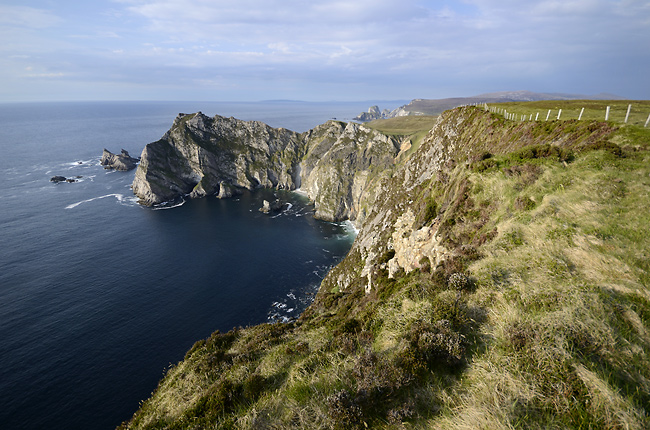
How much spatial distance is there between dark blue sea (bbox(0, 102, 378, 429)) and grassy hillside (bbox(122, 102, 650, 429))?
44742 mm

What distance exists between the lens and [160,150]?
Answer: 6393 inches

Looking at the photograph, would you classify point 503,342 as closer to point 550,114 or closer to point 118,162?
point 550,114

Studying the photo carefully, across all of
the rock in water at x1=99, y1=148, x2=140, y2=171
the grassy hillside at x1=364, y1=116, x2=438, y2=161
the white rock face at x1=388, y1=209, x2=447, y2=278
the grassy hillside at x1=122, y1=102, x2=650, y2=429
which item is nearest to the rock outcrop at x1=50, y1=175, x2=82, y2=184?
the rock in water at x1=99, y1=148, x2=140, y2=171

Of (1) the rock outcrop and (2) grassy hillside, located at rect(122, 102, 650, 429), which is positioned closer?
(2) grassy hillside, located at rect(122, 102, 650, 429)

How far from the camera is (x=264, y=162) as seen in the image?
7062 inches

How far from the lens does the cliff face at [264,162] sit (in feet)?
444

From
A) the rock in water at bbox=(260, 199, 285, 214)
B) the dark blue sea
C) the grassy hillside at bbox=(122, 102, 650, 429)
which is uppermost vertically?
the grassy hillside at bbox=(122, 102, 650, 429)

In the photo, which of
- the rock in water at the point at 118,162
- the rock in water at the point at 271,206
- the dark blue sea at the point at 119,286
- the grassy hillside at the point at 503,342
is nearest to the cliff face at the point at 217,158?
the dark blue sea at the point at 119,286

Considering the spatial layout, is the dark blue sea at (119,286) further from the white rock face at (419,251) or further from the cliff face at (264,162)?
the white rock face at (419,251)

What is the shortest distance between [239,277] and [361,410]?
258ft

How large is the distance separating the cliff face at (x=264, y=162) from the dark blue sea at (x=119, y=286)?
54.5 ft

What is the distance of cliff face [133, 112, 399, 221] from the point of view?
5330 inches

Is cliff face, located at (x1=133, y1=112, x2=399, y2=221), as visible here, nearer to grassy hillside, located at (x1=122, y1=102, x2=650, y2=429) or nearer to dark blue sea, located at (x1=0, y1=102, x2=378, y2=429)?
dark blue sea, located at (x1=0, y1=102, x2=378, y2=429)

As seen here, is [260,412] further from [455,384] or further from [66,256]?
[66,256]
